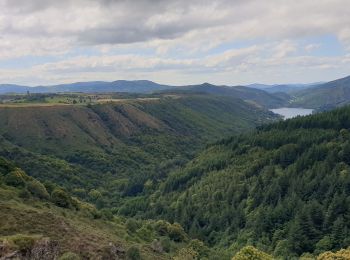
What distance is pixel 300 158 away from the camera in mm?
199750

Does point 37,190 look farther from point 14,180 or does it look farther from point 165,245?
point 165,245

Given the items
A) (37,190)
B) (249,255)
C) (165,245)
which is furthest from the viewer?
(165,245)

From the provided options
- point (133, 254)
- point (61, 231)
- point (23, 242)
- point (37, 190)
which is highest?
point (23, 242)

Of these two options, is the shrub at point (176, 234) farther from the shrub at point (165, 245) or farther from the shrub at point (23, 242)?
the shrub at point (23, 242)

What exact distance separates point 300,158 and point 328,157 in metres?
14.8

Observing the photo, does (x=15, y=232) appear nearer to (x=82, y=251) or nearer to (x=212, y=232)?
(x=82, y=251)

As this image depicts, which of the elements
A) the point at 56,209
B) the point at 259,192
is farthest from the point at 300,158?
the point at 56,209

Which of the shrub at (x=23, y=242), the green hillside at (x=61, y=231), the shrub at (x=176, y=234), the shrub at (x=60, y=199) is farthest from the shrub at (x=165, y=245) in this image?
the shrub at (x=23, y=242)

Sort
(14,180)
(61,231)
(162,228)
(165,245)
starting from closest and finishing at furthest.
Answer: (61,231)
(14,180)
(165,245)
(162,228)

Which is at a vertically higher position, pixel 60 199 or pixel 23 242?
pixel 23 242

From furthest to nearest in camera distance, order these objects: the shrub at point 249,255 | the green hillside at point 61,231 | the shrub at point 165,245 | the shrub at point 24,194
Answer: the shrub at point 165,245 → the shrub at point 24,194 → the shrub at point 249,255 → the green hillside at point 61,231

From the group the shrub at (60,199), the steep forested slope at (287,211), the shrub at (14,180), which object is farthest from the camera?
the steep forested slope at (287,211)

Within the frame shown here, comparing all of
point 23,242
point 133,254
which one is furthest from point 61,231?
point 23,242

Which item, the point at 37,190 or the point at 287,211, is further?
the point at 287,211
